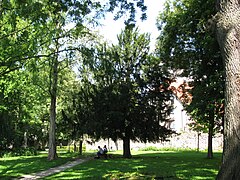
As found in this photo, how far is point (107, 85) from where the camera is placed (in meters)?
25.0

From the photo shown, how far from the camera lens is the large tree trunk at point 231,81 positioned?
536 cm

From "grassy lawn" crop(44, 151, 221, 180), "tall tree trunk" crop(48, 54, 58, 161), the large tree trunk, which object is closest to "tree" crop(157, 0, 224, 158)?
"grassy lawn" crop(44, 151, 221, 180)

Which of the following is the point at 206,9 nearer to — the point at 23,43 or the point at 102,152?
the point at 23,43

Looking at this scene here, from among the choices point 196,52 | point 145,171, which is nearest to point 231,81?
point 145,171

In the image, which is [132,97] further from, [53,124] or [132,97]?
[53,124]

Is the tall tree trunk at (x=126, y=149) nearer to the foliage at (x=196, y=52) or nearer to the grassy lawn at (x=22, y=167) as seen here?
the grassy lawn at (x=22, y=167)

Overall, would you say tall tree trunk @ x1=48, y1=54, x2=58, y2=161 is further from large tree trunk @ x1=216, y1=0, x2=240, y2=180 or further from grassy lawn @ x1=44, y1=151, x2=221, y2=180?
large tree trunk @ x1=216, y1=0, x2=240, y2=180

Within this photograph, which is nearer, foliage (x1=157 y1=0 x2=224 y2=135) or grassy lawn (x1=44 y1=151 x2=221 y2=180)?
grassy lawn (x1=44 y1=151 x2=221 y2=180)

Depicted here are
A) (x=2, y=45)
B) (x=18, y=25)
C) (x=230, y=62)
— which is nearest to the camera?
(x=230, y=62)

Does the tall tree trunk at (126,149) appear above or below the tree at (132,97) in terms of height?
below

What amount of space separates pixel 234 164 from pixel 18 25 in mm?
9341

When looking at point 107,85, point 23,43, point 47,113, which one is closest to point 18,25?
point 23,43

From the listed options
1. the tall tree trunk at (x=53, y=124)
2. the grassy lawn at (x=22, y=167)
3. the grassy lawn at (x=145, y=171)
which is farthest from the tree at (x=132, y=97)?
the grassy lawn at (x=145, y=171)

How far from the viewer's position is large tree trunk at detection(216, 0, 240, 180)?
17.6ft
